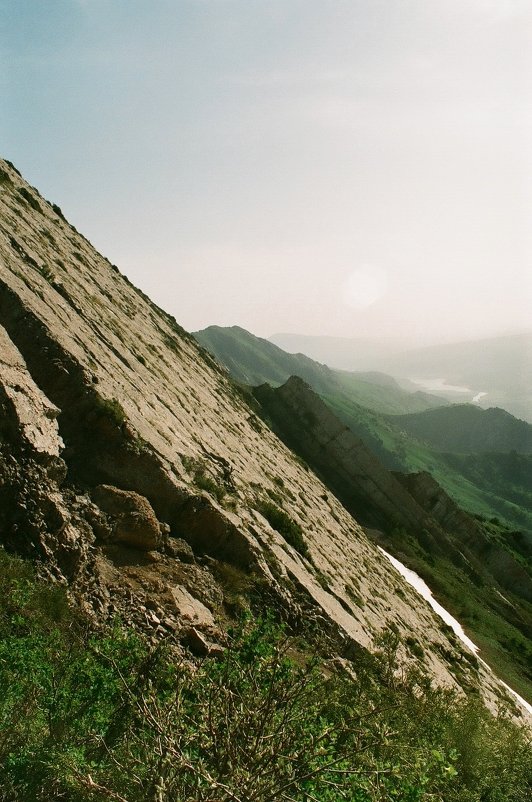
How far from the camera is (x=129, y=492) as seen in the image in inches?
464

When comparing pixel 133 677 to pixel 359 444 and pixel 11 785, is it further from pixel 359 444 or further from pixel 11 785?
pixel 359 444

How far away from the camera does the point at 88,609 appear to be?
9.23 m

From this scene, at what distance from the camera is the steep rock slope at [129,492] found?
32.9 ft

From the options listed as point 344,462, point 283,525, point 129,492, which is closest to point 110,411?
point 129,492

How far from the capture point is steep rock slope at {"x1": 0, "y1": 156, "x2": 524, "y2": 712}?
10023 mm

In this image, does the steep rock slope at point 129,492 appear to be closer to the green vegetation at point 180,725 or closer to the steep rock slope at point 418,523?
the green vegetation at point 180,725

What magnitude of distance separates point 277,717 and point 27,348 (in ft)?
35.9

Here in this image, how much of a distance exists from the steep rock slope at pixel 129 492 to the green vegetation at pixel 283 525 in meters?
0.25

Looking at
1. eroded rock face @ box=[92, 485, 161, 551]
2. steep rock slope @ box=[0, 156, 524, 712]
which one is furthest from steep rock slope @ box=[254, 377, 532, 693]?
eroded rock face @ box=[92, 485, 161, 551]

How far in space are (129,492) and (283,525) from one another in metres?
7.59

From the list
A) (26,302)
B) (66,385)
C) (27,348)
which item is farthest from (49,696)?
(26,302)

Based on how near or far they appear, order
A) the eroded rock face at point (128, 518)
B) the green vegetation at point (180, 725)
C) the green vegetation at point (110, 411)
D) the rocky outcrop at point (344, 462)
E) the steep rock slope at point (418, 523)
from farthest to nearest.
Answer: the rocky outcrop at point (344, 462) → the steep rock slope at point (418, 523) → the green vegetation at point (110, 411) → the eroded rock face at point (128, 518) → the green vegetation at point (180, 725)

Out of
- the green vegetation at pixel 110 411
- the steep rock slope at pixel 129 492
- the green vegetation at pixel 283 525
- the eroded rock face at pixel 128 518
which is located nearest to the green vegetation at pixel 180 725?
the steep rock slope at pixel 129 492

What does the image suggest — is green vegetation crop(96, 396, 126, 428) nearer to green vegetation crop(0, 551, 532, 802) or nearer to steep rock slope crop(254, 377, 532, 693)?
green vegetation crop(0, 551, 532, 802)
